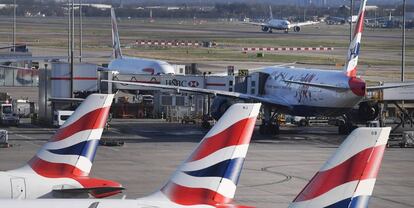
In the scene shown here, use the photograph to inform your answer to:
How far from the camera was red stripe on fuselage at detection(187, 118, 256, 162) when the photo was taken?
2378 cm

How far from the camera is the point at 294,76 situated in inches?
2635

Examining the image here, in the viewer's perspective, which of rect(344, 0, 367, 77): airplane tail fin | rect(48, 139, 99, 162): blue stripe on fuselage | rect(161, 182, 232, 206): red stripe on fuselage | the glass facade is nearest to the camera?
rect(161, 182, 232, 206): red stripe on fuselage

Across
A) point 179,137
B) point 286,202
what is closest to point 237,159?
point 286,202

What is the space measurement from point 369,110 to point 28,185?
4027cm

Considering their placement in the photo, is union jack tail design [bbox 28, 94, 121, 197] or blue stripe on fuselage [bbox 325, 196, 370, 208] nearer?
blue stripe on fuselage [bbox 325, 196, 370, 208]

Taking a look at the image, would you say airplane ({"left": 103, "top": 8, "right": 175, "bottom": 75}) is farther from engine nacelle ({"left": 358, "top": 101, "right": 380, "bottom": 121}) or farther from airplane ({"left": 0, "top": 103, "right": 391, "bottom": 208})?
airplane ({"left": 0, "top": 103, "right": 391, "bottom": 208})

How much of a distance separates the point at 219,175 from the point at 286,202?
549 inches

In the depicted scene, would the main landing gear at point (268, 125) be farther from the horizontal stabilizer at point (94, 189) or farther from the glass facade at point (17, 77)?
the glass facade at point (17, 77)

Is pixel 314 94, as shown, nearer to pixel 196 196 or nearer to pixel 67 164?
pixel 67 164

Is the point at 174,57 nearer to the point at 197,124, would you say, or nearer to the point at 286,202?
the point at 197,124

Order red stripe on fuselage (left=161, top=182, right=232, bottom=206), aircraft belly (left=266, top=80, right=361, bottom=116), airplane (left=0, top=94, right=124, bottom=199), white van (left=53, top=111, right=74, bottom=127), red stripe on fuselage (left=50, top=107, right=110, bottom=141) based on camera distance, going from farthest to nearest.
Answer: white van (left=53, top=111, right=74, bottom=127), aircraft belly (left=266, top=80, right=361, bottom=116), red stripe on fuselage (left=50, top=107, right=110, bottom=141), airplane (left=0, top=94, right=124, bottom=199), red stripe on fuselage (left=161, top=182, right=232, bottom=206)

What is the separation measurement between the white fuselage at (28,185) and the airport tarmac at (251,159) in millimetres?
10459

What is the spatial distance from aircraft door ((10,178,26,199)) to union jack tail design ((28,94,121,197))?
89 cm

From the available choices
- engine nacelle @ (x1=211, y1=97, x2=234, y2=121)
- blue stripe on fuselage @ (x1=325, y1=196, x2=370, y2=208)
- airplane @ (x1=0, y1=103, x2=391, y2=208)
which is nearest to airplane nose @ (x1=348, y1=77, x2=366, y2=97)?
engine nacelle @ (x1=211, y1=97, x2=234, y2=121)
